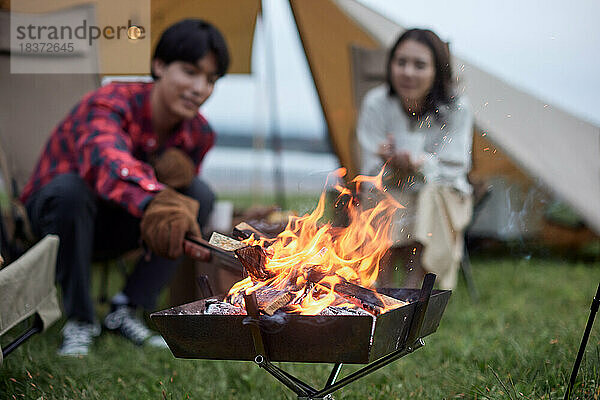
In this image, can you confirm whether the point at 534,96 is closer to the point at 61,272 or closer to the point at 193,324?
the point at 193,324

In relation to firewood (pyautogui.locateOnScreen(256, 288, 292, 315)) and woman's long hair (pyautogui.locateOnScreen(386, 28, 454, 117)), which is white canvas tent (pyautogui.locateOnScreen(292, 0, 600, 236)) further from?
firewood (pyautogui.locateOnScreen(256, 288, 292, 315))

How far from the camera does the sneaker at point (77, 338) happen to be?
175cm

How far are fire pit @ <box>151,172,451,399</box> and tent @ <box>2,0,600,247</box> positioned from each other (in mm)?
552

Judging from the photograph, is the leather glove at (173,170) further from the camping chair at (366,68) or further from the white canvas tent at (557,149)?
the camping chair at (366,68)

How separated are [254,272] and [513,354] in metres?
0.86

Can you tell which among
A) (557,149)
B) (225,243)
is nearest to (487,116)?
(225,243)

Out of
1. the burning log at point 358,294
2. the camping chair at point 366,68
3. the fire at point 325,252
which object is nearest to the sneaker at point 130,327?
the fire at point 325,252

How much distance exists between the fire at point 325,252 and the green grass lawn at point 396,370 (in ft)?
1.24

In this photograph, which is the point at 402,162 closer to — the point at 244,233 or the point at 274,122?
the point at 244,233

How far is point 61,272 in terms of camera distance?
1.81 meters

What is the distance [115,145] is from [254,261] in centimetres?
88

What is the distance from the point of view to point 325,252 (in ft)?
3.55

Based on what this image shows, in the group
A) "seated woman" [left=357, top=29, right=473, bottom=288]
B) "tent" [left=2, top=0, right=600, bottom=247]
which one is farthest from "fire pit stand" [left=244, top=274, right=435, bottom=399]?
"tent" [left=2, top=0, right=600, bottom=247]

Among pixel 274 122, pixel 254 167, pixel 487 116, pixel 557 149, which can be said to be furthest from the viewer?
pixel 254 167
